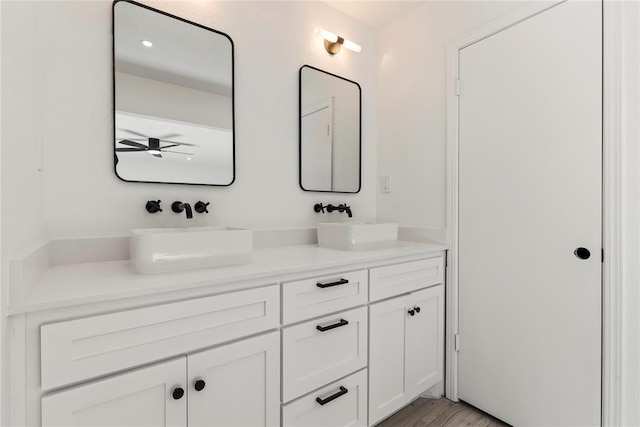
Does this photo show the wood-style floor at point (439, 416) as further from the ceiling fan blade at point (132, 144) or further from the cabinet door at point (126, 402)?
the ceiling fan blade at point (132, 144)

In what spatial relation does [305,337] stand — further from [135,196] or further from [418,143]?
[418,143]

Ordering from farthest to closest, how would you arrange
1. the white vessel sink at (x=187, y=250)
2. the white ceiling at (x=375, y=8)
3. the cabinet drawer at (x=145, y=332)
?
the white ceiling at (x=375, y=8), the white vessel sink at (x=187, y=250), the cabinet drawer at (x=145, y=332)

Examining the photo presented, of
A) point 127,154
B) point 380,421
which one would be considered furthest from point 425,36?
point 380,421

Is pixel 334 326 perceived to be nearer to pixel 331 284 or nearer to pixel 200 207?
pixel 331 284

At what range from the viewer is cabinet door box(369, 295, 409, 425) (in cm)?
143

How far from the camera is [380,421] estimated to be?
1521 mm

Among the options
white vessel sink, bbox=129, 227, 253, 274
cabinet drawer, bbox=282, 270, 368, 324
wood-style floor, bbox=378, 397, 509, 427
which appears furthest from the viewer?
wood-style floor, bbox=378, 397, 509, 427

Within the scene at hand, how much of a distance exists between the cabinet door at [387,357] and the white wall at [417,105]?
0.64m

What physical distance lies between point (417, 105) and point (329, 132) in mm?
562

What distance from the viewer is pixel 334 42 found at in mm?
1943

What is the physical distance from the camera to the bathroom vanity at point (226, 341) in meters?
0.78

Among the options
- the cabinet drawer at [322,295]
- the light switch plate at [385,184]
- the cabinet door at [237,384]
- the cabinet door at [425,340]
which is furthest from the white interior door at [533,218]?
the cabinet door at [237,384]

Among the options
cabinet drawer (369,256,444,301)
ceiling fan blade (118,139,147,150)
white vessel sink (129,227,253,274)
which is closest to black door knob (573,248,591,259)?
cabinet drawer (369,256,444,301)

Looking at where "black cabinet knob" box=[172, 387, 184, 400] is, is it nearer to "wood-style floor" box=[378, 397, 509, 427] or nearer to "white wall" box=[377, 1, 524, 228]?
"wood-style floor" box=[378, 397, 509, 427]
